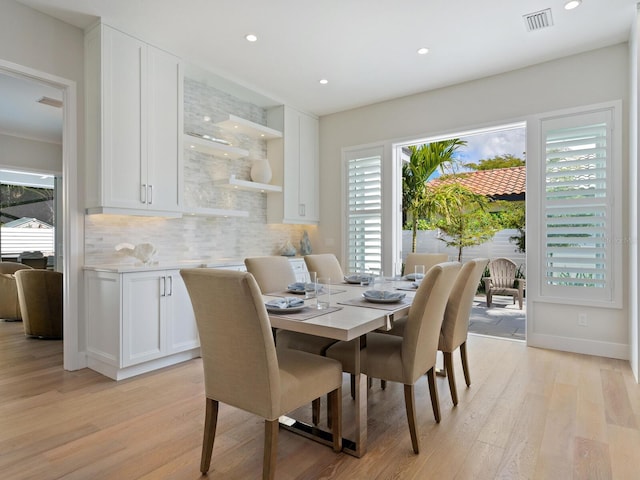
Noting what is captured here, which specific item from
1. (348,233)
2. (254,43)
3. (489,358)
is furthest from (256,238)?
(489,358)

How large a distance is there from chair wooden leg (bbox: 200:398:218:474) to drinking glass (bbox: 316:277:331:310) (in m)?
0.70

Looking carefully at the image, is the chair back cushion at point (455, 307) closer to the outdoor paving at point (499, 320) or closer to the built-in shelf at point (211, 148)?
the outdoor paving at point (499, 320)

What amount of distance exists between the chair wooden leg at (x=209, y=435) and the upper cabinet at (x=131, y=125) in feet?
6.95

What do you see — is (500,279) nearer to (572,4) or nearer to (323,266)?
(323,266)

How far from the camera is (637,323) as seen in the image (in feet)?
9.76

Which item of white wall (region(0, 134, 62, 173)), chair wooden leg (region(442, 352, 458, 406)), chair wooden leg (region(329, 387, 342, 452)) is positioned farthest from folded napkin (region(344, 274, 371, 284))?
white wall (region(0, 134, 62, 173))

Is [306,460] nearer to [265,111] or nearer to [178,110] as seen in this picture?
[178,110]

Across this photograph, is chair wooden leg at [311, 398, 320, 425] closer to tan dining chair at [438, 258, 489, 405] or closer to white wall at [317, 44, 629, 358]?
tan dining chair at [438, 258, 489, 405]

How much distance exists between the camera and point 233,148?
14.0 feet

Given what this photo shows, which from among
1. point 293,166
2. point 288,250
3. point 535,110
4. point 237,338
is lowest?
point 237,338

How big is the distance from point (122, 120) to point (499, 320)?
17.0 feet

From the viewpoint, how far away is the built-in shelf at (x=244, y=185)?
4312mm

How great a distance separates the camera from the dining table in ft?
5.63

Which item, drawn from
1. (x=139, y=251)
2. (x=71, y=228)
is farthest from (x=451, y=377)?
(x=71, y=228)
